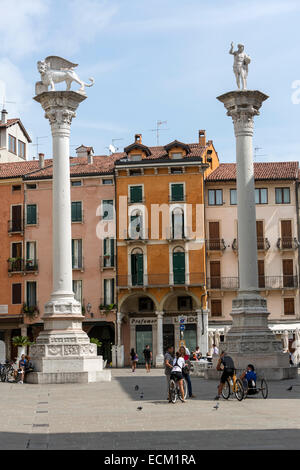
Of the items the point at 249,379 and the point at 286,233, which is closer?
the point at 249,379

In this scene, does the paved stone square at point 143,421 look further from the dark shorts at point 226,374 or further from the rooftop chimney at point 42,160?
the rooftop chimney at point 42,160

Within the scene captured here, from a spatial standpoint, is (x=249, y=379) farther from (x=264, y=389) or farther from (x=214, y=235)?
(x=214, y=235)

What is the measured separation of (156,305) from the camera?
64500 mm

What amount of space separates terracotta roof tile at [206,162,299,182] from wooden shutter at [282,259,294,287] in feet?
22.4

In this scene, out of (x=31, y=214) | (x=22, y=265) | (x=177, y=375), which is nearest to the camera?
(x=177, y=375)

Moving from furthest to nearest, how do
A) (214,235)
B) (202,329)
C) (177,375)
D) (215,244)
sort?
1. (214,235)
2. (215,244)
3. (202,329)
4. (177,375)

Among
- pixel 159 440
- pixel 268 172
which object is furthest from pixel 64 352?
pixel 268 172

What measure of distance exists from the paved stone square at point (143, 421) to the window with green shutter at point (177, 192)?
39.6 meters

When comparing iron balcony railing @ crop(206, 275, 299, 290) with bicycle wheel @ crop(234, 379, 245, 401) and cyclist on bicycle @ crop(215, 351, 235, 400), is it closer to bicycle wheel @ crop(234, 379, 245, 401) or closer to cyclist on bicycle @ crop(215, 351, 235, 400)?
cyclist on bicycle @ crop(215, 351, 235, 400)

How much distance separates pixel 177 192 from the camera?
6581 centimetres

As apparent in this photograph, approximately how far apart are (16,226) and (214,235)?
16.4 meters

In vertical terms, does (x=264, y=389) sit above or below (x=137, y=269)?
below

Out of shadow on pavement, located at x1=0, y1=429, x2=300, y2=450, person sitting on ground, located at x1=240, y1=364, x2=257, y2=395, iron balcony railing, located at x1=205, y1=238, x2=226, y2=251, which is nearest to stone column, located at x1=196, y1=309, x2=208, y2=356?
iron balcony railing, located at x1=205, y1=238, x2=226, y2=251

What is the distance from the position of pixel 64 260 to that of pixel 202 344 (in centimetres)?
3174
